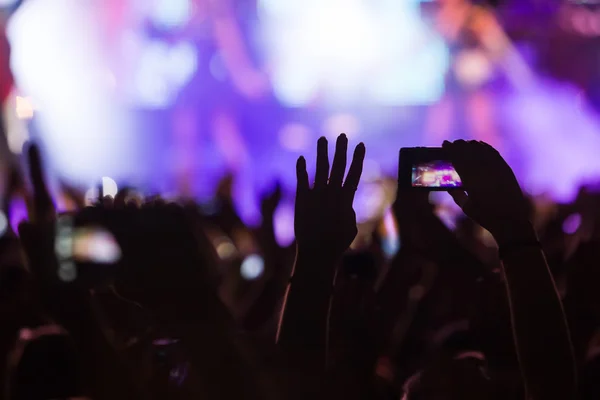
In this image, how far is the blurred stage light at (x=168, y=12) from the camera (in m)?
9.59

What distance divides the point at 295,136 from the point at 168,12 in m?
2.56

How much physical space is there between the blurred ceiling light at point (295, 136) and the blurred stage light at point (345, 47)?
0.45 m

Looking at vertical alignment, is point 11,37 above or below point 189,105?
above

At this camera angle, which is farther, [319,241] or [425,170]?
[425,170]

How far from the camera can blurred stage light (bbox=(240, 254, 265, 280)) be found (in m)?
3.12

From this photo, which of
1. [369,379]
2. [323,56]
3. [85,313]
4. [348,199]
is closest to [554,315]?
[348,199]

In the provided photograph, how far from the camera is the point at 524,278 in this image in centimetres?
111

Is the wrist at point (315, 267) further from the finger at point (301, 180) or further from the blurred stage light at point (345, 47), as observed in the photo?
the blurred stage light at point (345, 47)

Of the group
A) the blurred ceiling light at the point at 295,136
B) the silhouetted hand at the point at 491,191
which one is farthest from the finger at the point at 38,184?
the blurred ceiling light at the point at 295,136

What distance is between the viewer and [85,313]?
4.83ft

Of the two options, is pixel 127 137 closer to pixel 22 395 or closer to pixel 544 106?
pixel 544 106

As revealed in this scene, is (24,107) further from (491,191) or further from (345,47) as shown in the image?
(491,191)

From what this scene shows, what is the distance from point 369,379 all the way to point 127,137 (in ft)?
29.0

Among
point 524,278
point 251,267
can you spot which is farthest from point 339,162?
point 251,267
